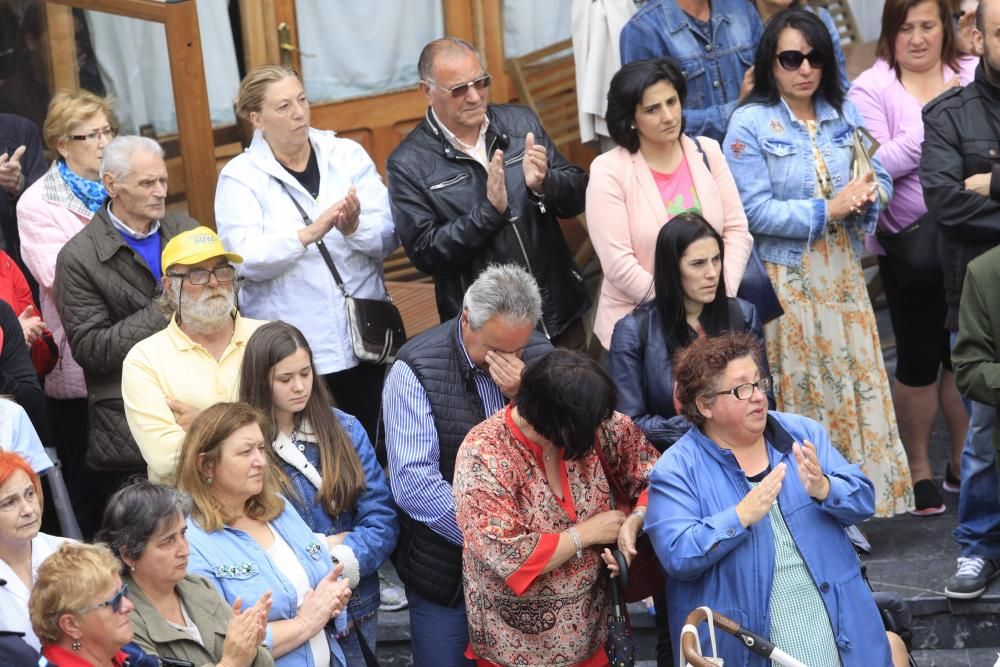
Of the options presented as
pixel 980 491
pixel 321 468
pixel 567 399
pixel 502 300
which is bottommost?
pixel 980 491

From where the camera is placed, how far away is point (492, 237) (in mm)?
6492

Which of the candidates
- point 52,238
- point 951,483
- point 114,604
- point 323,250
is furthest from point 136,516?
point 951,483

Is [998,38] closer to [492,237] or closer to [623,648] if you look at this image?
[492,237]

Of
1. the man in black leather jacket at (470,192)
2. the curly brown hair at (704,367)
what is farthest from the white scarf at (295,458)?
the curly brown hair at (704,367)

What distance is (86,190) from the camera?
22.2 ft

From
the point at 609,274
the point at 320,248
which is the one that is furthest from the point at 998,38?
the point at 320,248

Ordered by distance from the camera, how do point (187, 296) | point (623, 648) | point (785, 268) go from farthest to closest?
1. point (785, 268)
2. point (187, 296)
3. point (623, 648)

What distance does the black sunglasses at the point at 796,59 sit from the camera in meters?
6.74

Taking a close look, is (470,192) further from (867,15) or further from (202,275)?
(867,15)

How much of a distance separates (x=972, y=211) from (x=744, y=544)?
2.07 metres

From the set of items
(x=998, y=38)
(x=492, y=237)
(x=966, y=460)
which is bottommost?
(x=966, y=460)

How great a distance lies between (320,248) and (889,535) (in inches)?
109

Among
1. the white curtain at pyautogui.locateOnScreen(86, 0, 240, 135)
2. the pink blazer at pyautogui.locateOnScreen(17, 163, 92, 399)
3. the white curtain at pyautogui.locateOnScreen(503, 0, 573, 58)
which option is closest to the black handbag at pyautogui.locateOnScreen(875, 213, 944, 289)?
the white curtain at pyautogui.locateOnScreen(503, 0, 573, 58)

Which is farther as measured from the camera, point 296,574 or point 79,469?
point 79,469
